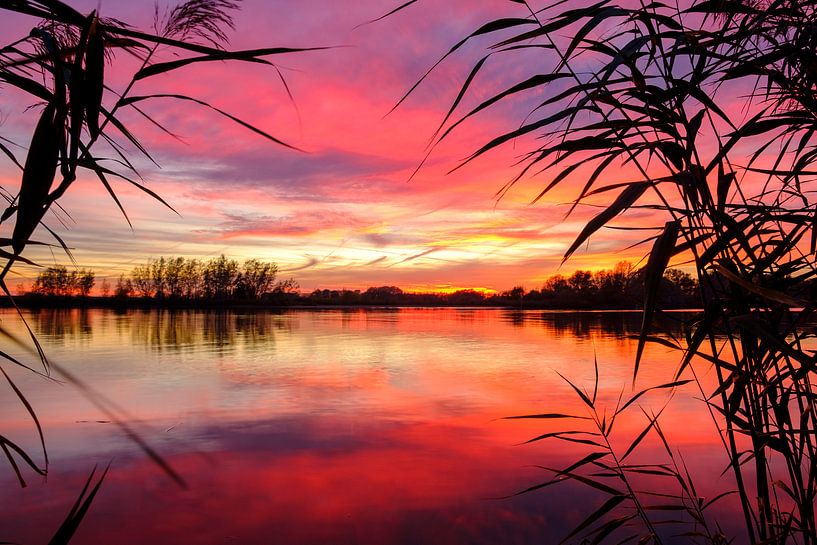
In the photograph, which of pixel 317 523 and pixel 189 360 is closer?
pixel 317 523

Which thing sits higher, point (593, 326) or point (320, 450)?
point (593, 326)

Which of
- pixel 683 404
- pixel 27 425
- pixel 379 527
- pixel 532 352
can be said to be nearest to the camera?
pixel 379 527

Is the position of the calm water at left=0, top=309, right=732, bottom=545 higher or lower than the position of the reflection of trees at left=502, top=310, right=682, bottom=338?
lower

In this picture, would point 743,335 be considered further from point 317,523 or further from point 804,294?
point 317,523

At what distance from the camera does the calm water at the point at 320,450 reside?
4.49 metres

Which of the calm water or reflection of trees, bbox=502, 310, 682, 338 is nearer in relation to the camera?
the calm water

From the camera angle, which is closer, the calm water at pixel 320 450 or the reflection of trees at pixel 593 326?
the calm water at pixel 320 450

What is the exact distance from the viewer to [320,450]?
6535 mm

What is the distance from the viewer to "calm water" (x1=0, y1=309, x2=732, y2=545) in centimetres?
449

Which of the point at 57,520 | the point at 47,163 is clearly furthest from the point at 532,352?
the point at 47,163

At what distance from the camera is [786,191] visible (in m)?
2.21

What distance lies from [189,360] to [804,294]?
14.1 metres

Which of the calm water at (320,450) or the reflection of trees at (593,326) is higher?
the reflection of trees at (593,326)

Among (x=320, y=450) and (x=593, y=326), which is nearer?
(x=320, y=450)
